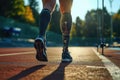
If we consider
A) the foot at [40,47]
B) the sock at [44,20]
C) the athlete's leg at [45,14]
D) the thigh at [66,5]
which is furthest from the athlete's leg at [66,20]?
the foot at [40,47]

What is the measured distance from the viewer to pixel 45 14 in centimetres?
582

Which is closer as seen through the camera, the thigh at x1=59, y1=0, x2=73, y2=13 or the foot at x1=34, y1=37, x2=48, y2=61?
the foot at x1=34, y1=37, x2=48, y2=61

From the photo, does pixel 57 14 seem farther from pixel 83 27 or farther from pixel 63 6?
pixel 63 6

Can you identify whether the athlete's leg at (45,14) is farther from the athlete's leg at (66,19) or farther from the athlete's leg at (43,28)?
the athlete's leg at (66,19)

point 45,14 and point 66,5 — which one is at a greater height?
point 66,5

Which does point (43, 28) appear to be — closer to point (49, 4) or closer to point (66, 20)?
point (49, 4)

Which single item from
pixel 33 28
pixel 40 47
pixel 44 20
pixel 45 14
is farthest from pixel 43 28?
pixel 33 28

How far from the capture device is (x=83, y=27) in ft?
405

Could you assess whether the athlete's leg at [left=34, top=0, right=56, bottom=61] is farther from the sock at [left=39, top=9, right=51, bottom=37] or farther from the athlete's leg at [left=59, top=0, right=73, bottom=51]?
the athlete's leg at [left=59, top=0, right=73, bottom=51]

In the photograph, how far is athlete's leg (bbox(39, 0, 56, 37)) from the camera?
5680 mm

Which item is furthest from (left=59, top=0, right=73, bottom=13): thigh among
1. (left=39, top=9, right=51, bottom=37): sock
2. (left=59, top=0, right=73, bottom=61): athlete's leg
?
(left=39, top=9, right=51, bottom=37): sock

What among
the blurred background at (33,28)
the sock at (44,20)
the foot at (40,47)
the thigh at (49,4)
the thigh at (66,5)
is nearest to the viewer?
the foot at (40,47)

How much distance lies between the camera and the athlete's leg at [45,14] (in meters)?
5.68

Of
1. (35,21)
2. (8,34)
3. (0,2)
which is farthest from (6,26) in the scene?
(35,21)
